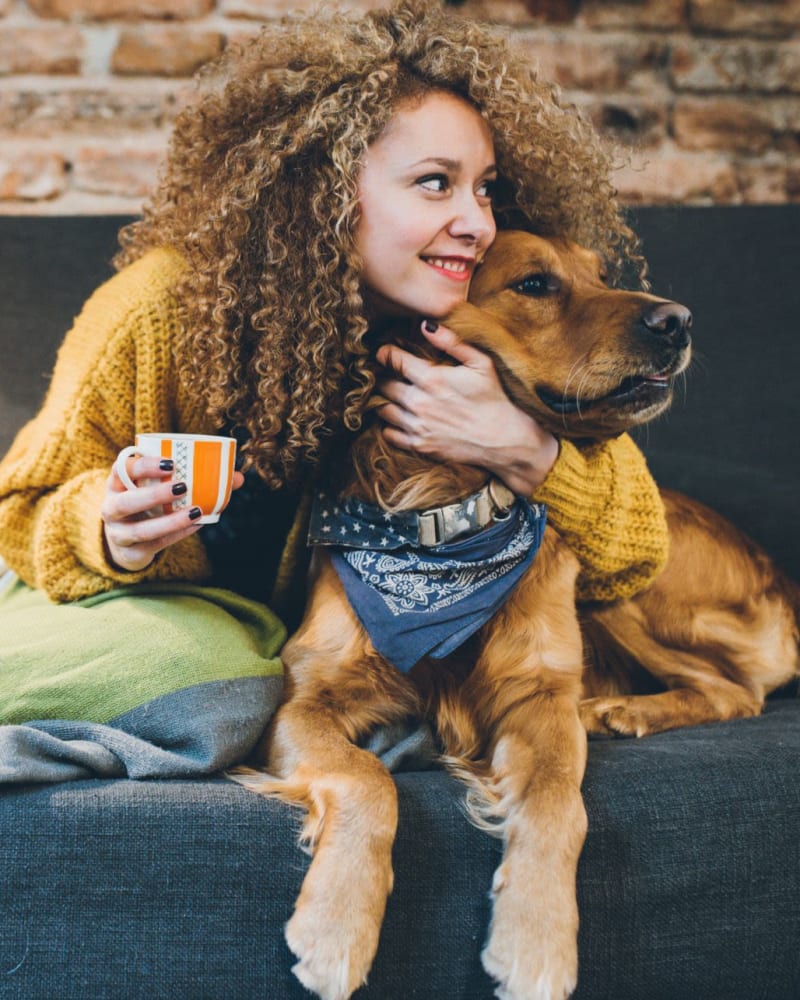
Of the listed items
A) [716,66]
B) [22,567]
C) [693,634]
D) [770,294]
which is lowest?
[693,634]

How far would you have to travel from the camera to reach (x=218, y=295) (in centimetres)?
137

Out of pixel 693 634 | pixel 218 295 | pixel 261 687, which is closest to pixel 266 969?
pixel 261 687

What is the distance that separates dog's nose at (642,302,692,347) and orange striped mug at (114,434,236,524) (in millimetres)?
591

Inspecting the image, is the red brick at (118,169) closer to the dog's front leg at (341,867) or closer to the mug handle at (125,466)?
the mug handle at (125,466)

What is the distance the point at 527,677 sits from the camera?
4.40 ft

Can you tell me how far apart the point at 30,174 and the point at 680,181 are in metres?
1.61

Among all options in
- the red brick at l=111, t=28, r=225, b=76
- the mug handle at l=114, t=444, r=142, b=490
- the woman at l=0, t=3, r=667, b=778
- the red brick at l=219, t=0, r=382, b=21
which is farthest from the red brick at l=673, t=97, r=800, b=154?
the mug handle at l=114, t=444, r=142, b=490

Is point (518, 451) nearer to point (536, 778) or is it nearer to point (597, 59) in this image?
point (536, 778)

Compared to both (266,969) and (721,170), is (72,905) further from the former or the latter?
(721,170)

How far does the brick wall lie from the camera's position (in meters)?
2.23

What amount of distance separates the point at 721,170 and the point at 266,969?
219 cm

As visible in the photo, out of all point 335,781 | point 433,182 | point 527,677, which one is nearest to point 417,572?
point 527,677

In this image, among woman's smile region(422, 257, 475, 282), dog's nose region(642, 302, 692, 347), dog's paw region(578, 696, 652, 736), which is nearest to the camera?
dog's nose region(642, 302, 692, 347)

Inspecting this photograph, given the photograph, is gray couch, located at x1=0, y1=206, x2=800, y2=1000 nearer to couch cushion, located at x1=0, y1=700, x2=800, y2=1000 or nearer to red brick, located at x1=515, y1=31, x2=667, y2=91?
couch cushion, located at x1=0, y1=700, x2=800, y2=1000
